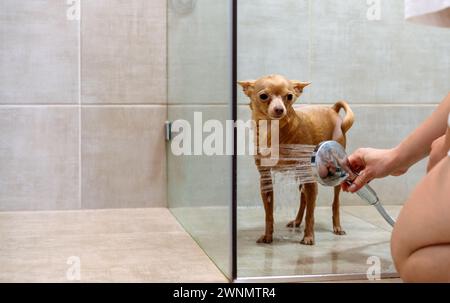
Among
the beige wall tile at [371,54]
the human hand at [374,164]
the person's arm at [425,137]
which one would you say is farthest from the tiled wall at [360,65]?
the person's arm at [425,137]

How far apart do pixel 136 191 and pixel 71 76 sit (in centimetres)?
40

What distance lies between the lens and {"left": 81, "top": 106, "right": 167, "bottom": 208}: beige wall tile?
2084mm

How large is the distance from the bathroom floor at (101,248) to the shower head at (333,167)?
0.97 feet

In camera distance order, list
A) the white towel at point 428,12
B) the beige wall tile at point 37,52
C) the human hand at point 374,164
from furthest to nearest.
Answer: the beige wall tile at point 37,52, the human hand at point 374,164, the white towel at point 428,12

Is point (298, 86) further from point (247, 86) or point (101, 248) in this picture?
point (101, 248)

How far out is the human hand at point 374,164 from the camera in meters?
0.84

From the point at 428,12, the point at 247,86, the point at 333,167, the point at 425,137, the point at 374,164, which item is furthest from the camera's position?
the point at 247,86

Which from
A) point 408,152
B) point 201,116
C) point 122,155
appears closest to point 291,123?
point 201,116

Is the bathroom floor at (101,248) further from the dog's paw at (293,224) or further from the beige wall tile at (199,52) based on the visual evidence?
the beige wall tile at (199,52)

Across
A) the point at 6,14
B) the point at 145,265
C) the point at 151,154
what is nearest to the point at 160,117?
the point at 151,154

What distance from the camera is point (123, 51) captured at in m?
2.08

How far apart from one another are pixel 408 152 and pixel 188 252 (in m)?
0.86

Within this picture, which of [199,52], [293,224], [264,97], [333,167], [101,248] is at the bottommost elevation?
[101,248]

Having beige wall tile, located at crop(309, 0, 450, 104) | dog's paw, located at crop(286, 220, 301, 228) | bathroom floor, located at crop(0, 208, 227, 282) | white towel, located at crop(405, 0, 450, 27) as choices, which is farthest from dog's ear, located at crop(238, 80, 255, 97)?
white towel, located at crop(405, 0, 450, 27)
